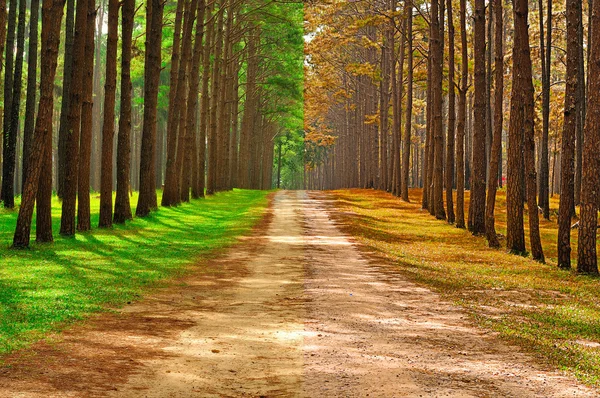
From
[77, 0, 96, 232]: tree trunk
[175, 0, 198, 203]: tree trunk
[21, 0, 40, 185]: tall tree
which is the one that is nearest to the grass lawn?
[77, 0, 96, 232]: tree trunk

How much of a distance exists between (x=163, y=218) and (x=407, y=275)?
44.8ft

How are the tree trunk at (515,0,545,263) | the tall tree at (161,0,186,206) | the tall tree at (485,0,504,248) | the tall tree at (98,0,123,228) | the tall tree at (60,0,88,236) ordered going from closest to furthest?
1. the tree trunk at (515,0,545,263)
2. the tall tree at (60,0,88,236)
3. the tall tree at (485,0,504,248)
4. the tall tree at (98,0,123,228)
5. the tall tree at (161,0,186,206)

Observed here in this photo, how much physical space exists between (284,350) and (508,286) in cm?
681

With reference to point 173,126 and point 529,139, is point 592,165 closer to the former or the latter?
point 529,139

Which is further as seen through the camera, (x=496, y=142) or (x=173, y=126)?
(x=173, y=126)

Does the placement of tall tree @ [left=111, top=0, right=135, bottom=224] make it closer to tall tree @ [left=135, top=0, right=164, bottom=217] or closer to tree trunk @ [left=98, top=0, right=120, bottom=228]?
tree trunk @ [left=98, top=0, right=120, bottom=228]

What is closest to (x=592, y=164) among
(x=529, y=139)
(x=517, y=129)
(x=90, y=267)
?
(x=529, y=139)

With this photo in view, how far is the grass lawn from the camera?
9.14 m

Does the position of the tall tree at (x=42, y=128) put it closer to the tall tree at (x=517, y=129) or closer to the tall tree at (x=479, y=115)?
the tall tree at (x=517, y=129)

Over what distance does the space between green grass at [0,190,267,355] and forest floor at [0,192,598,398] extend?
51 centimetres

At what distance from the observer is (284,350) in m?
8.38

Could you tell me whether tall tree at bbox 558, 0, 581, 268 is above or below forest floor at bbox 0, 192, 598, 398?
above

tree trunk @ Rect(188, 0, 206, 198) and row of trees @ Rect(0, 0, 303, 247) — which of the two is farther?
tree trunk @ Rect(188, 0, 206, 198)

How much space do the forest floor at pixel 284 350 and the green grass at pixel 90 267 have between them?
1.67 feet
